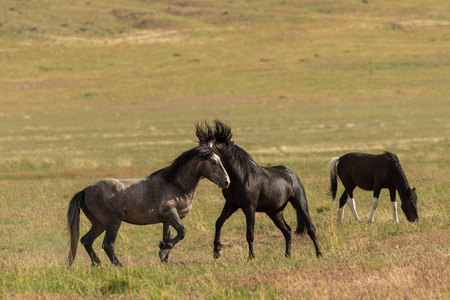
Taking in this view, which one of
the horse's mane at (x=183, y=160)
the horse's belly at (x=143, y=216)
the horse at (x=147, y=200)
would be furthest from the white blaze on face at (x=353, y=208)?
the horse's belly at (x=143, y=216)

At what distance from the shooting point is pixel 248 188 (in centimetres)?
1184

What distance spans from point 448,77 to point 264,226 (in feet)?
260

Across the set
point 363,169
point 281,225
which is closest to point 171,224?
point 281,225

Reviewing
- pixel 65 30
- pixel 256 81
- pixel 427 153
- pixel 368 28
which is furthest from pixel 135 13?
pixel 427 153

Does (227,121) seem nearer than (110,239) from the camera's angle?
No

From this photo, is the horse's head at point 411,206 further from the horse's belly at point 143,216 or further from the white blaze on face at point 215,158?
the horse's belly at point 143,216

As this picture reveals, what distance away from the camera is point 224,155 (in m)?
11.9

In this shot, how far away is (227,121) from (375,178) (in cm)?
4151

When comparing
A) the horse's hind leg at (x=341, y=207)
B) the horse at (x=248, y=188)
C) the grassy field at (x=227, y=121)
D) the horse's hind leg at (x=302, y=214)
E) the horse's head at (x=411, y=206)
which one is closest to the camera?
the grassy field at (x=227, y=121)

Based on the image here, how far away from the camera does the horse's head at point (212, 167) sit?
1116 cm

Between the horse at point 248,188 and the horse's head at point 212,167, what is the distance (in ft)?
1.37

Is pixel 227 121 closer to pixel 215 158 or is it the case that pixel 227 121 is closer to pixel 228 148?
pixel 228 148


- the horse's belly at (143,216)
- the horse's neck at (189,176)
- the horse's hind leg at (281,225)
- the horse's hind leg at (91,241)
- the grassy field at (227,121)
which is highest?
the horse's neck at (189,176)

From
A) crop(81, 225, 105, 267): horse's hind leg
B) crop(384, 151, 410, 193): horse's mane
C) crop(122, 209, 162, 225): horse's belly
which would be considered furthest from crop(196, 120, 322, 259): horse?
crop(384, 151, 410, 193): horse's mane
